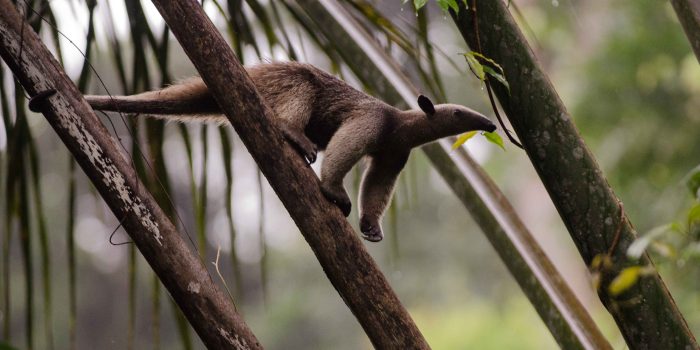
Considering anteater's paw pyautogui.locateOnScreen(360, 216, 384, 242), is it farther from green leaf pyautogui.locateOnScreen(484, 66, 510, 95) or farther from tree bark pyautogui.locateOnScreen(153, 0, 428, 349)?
Result: green leaf pyautogui.locateOnScreen(484, 66, 510, 95)

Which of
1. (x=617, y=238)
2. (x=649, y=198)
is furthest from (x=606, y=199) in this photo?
(x=649, y=198)

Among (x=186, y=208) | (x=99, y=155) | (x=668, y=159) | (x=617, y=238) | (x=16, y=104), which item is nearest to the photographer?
(x=99, y=155)

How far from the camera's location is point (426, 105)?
3211 millimetres

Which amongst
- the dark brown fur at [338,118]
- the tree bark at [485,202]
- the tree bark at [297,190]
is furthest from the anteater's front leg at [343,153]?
the tree bark at [297,190]

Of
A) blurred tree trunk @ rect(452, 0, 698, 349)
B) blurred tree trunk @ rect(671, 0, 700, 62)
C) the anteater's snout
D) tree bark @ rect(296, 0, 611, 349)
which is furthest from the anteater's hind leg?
blurred tree trunk @ rect(671, 0, 700, 62)

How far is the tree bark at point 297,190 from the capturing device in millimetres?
1950

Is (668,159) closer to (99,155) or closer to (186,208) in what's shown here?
(99,155)

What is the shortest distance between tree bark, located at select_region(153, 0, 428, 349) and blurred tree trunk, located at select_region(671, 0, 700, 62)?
0.99 m

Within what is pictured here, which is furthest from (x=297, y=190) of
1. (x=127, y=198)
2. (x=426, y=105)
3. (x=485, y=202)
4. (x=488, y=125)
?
(x=488, y=125)

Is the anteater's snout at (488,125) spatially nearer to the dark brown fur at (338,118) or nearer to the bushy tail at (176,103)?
the dark brown fur at (338,118)

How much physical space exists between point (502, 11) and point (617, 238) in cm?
61

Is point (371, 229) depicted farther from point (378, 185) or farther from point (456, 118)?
point (456, 118)

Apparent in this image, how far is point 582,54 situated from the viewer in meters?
12.2

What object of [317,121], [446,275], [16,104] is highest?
[16,104]
